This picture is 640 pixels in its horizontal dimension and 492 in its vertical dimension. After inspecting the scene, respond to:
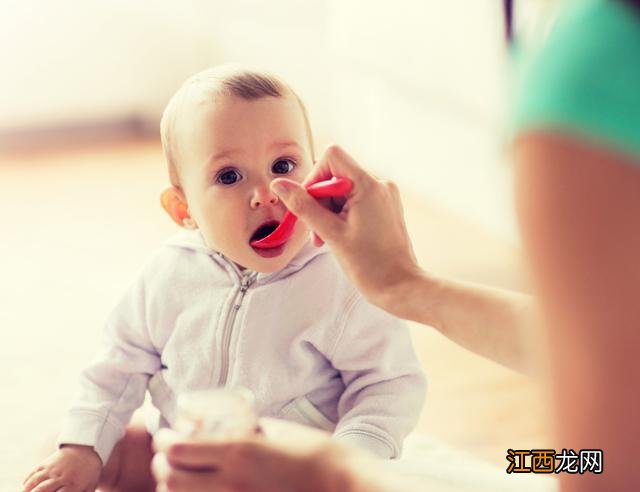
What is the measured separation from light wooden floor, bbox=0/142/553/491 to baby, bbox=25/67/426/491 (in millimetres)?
321

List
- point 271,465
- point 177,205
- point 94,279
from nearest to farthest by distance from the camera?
point 271,465 → point 177,205 → point 94,279

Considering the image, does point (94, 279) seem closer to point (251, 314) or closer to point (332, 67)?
point (332, 67)

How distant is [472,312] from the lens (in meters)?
1.00

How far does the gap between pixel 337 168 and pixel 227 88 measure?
0.21 metres

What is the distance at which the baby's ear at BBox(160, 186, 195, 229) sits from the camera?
1.26m

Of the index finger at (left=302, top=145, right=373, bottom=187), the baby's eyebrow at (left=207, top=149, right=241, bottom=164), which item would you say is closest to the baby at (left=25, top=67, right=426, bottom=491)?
the baby's eyebrow at (left=207, top=149, right=241, bottom=164)

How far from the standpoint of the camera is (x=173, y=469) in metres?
0.79


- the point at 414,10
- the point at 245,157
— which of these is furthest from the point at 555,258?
the point at 414,10

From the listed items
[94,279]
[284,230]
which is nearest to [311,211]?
[284,230]

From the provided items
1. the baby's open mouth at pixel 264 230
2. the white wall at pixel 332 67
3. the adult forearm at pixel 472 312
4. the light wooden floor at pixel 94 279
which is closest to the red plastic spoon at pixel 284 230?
the baby's open mouth at pixel 264 230

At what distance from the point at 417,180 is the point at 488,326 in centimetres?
185

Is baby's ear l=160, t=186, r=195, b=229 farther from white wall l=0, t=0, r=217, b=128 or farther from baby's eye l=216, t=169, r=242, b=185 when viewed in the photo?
white wall l=0, t=0, r=217, b=128

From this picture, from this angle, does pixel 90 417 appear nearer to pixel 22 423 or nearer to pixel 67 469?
pixel 67 469

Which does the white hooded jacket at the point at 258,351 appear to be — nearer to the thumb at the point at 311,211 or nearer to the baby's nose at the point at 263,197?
the baby's nose at the point at 263,197
